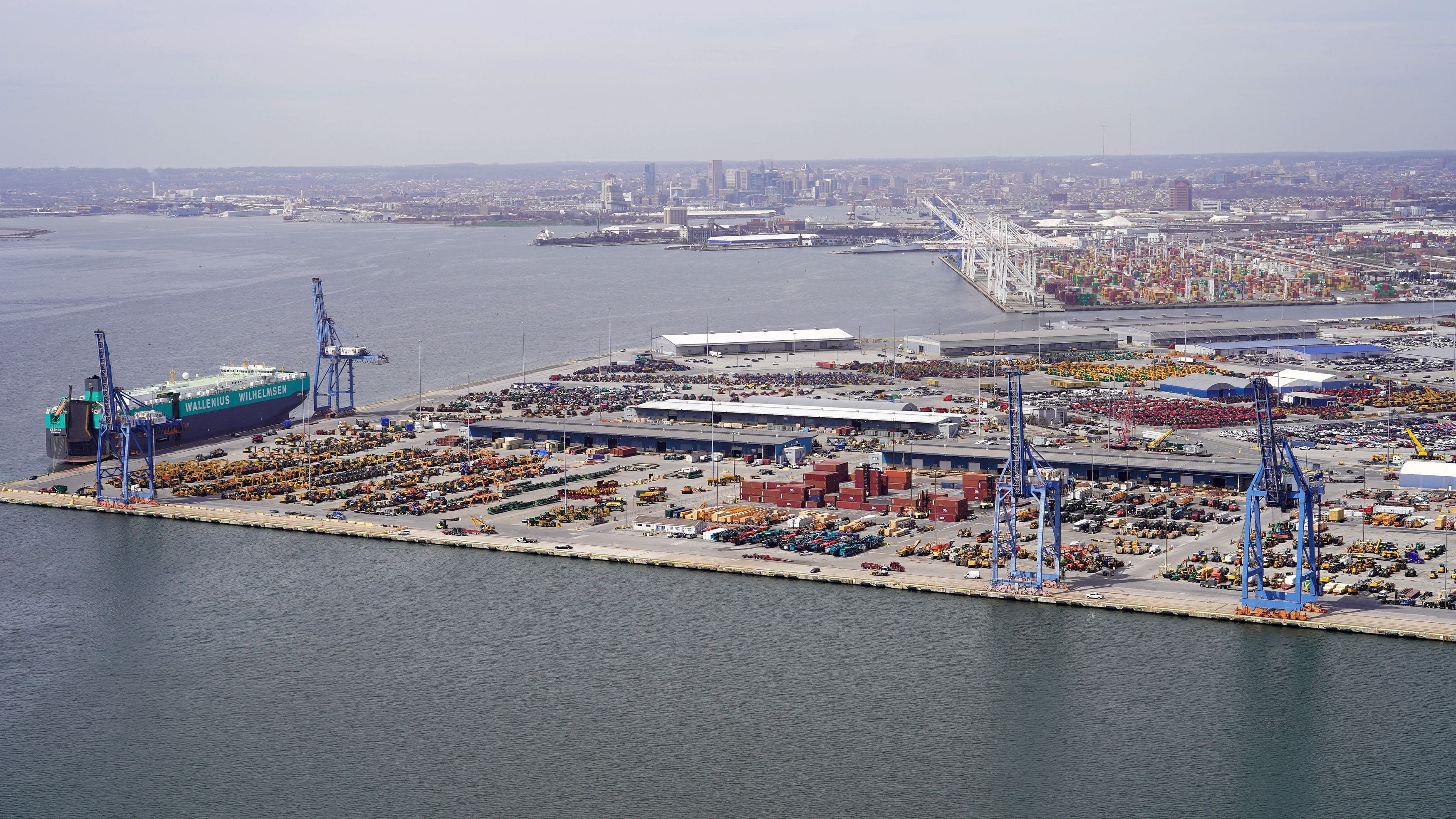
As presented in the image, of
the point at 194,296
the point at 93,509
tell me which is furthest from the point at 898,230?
the point at 93,509

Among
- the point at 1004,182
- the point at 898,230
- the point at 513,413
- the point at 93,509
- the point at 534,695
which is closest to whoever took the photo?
the point at 534,695

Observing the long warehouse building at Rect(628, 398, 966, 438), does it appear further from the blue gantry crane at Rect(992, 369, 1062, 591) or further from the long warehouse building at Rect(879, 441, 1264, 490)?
the blue gantry crane at Rect(992, 369, 1062, 591)

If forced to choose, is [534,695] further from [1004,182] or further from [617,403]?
[1004,182]

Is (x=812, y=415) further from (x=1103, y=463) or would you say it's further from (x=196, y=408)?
(x=196, y=408)

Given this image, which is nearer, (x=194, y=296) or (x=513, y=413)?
(x=513, y=413)

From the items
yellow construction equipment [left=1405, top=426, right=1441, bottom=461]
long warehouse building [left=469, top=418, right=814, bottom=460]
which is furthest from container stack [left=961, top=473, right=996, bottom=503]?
yellow construction equipment [left=1405, top=426, right=1441, bottom=461]

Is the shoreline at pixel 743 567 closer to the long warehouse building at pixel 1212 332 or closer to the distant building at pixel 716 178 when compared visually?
the long warehouse building at pixel 1212 332

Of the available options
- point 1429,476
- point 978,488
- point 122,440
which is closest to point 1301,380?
point 1429,476
